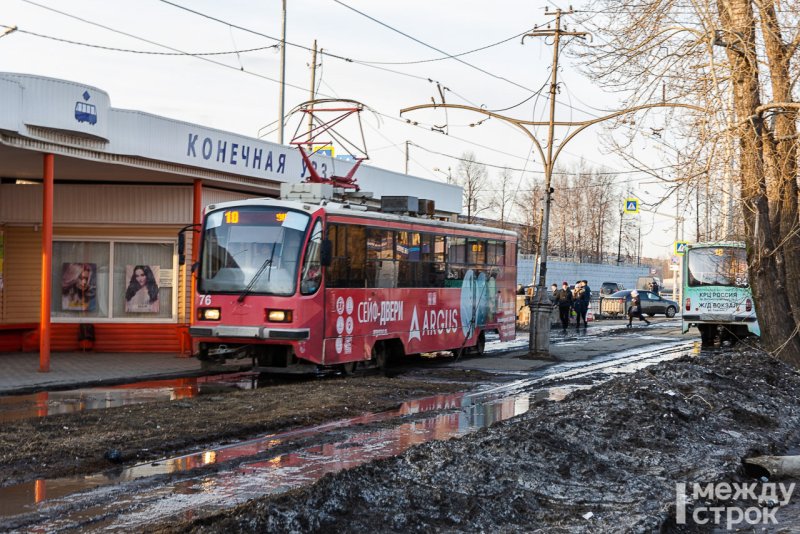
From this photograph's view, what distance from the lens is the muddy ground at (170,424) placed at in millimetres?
9867

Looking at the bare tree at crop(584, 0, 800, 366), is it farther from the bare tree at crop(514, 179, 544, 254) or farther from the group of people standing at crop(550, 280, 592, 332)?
the bare tree at crop(514, 179, 544, 254)

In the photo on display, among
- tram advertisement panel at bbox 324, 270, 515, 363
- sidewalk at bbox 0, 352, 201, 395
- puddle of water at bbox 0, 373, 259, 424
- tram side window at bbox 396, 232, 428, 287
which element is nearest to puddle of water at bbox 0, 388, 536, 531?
puddle of water at bbox 0, 373, 259, 424

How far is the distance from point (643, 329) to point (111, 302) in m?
24.2

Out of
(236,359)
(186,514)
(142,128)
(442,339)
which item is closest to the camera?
(186,514)

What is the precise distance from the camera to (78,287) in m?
22.9

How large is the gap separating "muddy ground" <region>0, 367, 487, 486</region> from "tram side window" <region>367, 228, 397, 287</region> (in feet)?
8.77

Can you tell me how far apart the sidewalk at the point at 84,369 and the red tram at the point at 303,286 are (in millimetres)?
1492

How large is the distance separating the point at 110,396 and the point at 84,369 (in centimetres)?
364

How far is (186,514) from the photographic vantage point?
779 cm

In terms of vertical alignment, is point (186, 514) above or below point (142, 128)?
below

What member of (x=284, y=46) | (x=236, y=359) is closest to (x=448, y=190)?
(x=284, y=46)

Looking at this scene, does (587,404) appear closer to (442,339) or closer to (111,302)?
(442,339)

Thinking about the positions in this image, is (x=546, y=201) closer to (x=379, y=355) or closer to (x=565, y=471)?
(x=379, y=355)

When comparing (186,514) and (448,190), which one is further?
(448,190)
